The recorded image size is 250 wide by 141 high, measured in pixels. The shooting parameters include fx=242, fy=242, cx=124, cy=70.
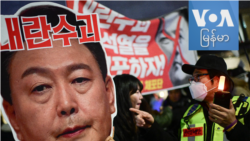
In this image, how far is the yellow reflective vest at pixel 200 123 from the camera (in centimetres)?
246

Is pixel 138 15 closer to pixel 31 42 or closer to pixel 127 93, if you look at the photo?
pixel 127 93

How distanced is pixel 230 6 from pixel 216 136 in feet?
5.20

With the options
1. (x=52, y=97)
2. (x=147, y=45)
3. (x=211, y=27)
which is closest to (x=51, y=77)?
(x=52, y=97)

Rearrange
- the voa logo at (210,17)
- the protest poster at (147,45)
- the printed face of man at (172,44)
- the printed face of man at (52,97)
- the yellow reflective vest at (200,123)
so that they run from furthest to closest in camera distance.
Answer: the voa logo at (210,17) → the printed face of man at (172,44) → the protest poster at (147,45) → the yellow reflective vest at (200,123) → the printed face of man at (52,97)

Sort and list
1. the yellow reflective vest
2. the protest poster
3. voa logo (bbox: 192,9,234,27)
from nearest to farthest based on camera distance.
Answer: the yellow reflective vest, the protest poster, voa logo (bbox: 192,9,234,27)

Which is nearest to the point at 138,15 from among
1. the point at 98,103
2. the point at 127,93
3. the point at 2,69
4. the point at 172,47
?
the point at 172,47

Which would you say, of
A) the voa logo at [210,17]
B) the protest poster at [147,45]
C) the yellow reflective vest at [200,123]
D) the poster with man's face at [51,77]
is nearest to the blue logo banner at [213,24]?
the voa logo at [210,17]

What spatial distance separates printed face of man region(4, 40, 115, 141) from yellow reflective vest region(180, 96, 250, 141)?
934mm

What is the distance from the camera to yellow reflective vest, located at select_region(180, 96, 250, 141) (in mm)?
2455

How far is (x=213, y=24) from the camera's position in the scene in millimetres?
2939

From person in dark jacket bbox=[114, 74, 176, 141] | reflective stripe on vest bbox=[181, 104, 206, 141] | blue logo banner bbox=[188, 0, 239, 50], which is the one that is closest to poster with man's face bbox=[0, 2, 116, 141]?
person in dark jacket bbox=[114, 74, 176, 141]

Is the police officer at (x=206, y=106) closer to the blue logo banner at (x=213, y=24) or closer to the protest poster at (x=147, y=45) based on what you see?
the protest poster at (x=147, y=45)

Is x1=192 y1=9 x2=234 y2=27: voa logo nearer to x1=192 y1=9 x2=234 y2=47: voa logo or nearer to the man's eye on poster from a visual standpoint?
x1=192 y1=9 x2=234 y2=47: voa logo

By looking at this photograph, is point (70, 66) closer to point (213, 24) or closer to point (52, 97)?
point (52, 97)
